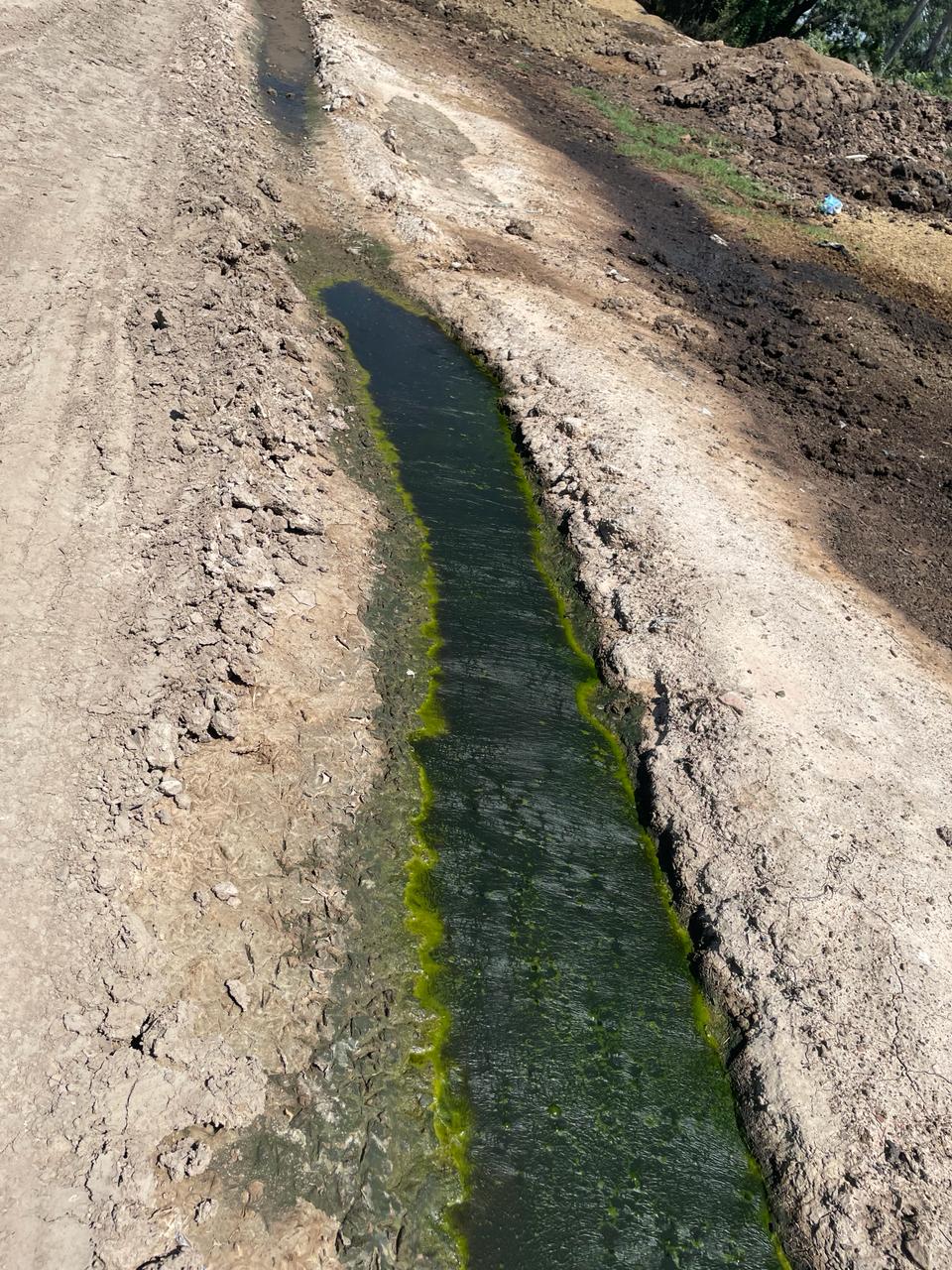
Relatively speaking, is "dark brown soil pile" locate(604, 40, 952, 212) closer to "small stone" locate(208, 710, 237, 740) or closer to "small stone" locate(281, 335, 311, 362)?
"small stone" locate(281, 335, 311, 362)

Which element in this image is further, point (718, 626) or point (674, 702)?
point (718, 626)

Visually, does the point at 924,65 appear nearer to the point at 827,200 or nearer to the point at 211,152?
the point at 827,200

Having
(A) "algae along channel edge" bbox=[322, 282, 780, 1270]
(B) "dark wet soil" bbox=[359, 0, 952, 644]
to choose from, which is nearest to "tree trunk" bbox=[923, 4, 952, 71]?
(B) "dark wet soil" bbox=[359, 0, 952, 644]

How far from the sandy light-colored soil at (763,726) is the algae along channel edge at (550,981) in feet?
1.69

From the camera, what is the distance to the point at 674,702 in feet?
37.9

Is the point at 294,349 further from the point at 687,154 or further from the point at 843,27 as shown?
the point at 843,27

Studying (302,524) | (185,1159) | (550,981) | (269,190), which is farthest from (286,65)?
(185,1159)

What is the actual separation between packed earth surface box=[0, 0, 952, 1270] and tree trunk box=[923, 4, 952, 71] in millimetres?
24186

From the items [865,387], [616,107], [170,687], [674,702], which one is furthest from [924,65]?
[170,687]

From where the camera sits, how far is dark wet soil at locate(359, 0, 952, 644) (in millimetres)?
15484

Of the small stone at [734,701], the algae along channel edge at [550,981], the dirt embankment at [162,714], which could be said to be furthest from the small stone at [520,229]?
the small stone at [734,701]

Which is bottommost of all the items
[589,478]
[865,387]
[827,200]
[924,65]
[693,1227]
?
[693,1227]

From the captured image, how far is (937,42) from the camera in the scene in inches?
1673

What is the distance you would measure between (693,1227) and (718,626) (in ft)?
23.3
